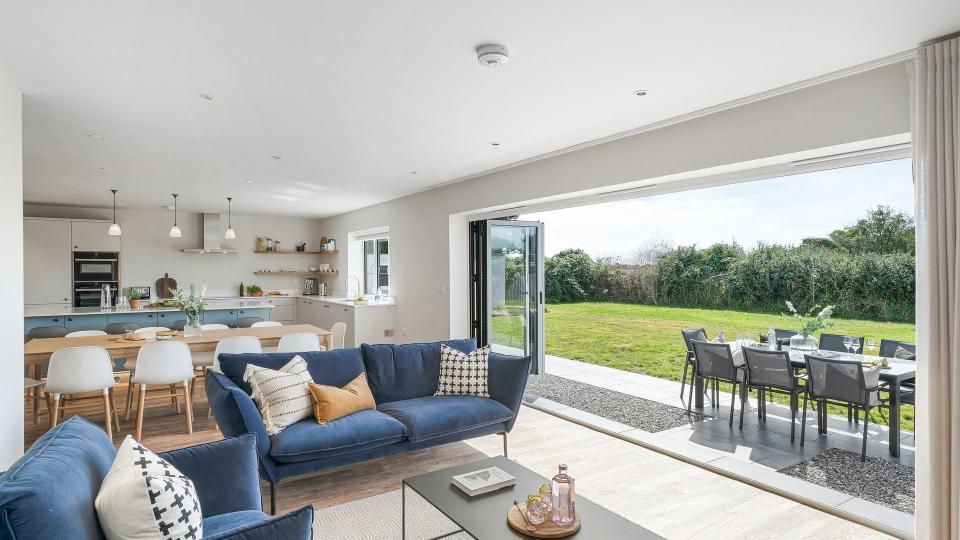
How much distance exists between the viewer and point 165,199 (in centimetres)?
767

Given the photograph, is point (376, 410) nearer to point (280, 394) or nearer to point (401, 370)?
point (401, 370)

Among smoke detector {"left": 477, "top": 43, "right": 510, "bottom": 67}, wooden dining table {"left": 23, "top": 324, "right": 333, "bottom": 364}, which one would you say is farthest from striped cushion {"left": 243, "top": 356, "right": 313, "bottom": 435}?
smoke detector {"left": 477, "top": 43, "right": 510, "bottom": 67}

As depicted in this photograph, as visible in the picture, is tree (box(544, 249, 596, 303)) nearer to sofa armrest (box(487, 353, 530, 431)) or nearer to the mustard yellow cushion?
sofa armrest (box(487, 353, 530, 431))

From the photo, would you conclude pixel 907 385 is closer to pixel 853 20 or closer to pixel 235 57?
pixel 853 20

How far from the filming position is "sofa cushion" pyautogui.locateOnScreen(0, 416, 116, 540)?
1.13m

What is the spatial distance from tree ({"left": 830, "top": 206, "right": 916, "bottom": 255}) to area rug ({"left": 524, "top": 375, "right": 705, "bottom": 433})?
2.30m

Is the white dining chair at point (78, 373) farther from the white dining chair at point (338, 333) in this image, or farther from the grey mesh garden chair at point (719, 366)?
the grey mesh garden chair at point (719, 366)

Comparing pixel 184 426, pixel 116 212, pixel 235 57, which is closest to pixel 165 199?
pixel 116 212

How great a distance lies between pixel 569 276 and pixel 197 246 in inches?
271

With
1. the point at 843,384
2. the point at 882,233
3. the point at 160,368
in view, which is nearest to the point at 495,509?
the point at 843,384

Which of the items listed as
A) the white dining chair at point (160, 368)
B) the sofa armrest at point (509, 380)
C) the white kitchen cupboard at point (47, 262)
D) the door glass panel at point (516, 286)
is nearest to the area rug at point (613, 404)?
the door glass panel at point (516, 286)

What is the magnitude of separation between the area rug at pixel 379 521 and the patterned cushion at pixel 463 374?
2.99 ft

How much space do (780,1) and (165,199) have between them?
26.9 ft

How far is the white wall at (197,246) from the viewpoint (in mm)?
8727
